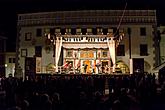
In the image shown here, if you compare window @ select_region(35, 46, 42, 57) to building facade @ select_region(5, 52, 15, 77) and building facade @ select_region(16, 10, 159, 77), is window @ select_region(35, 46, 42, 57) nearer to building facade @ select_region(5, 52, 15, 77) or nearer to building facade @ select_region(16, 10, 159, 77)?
building facade @ select_region(16, 10, 159, 77)

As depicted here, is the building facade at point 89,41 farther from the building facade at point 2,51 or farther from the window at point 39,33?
the building facade at point 2,51

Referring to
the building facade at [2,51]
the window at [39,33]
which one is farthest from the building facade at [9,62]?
the window at [39,33]

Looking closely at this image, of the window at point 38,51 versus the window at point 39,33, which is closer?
the window at point 38,51

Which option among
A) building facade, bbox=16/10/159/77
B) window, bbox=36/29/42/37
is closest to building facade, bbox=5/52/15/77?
building facade, bbox=16/10/159/77

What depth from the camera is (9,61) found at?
156ft

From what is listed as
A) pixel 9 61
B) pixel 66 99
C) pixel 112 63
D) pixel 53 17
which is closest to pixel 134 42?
pixel 112 63

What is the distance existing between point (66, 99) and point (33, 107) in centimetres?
120

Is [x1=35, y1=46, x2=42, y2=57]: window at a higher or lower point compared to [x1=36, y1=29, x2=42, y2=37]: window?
lower

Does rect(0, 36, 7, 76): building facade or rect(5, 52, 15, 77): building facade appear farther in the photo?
rect(5, 52, 15, 77): building facade

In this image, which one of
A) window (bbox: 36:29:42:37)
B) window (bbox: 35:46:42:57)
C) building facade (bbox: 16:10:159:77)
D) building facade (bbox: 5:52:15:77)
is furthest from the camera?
building facade (bbox: 5:52:15:77)

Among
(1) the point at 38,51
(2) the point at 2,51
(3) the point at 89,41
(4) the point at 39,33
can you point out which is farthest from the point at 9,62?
(3) the point at 89,41

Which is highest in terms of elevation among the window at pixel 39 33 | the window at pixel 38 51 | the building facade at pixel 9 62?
the window at pixel 39 33

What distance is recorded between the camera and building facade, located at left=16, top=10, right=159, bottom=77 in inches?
1198

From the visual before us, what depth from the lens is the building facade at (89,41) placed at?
99.9 feet
